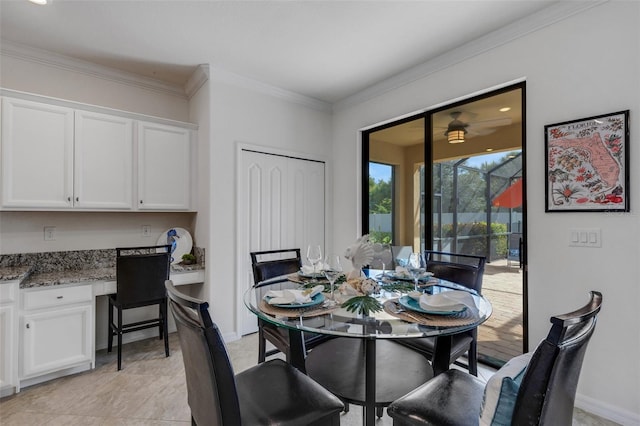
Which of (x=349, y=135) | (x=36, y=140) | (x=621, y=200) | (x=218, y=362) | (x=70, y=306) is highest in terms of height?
(x=349, y=135)

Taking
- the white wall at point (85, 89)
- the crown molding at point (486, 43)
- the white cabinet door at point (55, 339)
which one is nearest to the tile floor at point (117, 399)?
the white cabinet door at point (55, 339)

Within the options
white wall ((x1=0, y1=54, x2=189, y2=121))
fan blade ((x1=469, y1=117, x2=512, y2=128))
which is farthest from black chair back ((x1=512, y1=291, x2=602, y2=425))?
white wall ((x1=0, y1=54, x2=189, y2=121))

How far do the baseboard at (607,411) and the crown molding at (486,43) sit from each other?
250 cm

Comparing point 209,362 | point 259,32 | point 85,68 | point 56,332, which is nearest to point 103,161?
point 85,68

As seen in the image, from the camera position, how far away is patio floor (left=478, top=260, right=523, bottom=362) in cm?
253

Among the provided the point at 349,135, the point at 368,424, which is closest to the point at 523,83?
the point at 349,135

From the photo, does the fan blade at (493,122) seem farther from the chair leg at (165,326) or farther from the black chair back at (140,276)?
the chair leg at (165,326)

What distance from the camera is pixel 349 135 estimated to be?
3852mm

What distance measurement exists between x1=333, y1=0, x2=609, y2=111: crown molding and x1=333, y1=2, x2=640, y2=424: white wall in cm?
5

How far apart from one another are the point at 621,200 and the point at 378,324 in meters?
1.75

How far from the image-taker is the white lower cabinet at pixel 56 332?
2205 mm

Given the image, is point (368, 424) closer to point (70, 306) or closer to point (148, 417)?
point (148, 417)

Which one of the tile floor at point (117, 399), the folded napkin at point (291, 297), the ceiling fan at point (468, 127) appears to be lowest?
the tile floor at point (117, 399)

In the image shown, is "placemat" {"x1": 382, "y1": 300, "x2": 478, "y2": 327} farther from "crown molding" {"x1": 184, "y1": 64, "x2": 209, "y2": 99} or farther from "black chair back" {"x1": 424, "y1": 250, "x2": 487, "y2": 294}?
"crown molding" {"x1": 184, "y1": 64, "x2": 209, "y2": 99}
